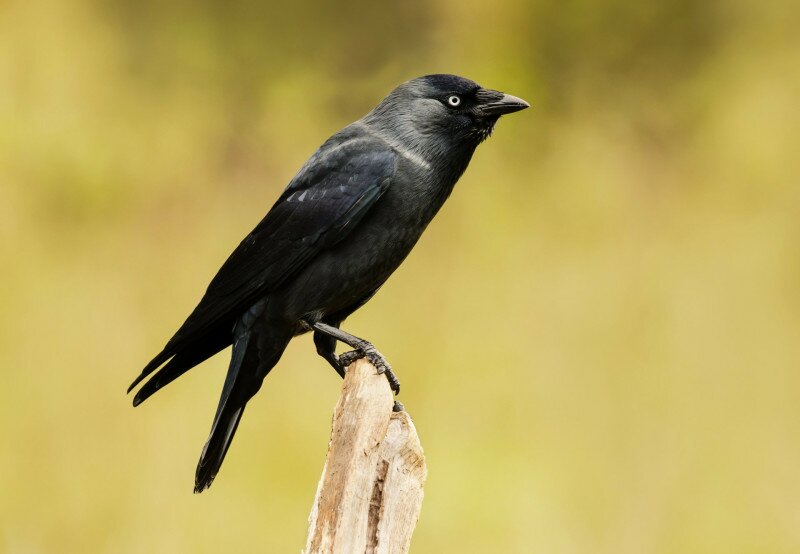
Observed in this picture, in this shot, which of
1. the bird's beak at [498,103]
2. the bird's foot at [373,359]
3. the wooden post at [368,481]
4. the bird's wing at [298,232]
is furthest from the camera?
the bird's beak at [498,103]

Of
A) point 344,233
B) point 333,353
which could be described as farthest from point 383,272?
point 333,353

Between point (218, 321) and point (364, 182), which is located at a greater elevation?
point (364, 182)

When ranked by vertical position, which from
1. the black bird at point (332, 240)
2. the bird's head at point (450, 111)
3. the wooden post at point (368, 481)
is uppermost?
the bird's head at point (450, 111)

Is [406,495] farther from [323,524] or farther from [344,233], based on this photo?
[344,233]

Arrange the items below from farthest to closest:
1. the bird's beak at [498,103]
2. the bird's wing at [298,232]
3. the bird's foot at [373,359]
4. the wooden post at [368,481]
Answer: the bird's beak at [498,103] → the bird's wing at [298,232] → the bird's foot at [373,359] → the wooden post at [368,481]

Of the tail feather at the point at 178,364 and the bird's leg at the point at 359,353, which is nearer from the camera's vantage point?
→ the bird's leg at the point at 359,353

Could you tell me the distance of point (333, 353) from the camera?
9.45 ft

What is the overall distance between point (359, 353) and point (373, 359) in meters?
0.08

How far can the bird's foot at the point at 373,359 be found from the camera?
8.16ft

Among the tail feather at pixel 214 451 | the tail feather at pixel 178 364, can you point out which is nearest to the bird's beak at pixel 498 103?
the tail feather at pixel 178 364

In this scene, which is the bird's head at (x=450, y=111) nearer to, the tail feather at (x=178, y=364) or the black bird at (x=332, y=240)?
the black bird at (x=332, y=240)

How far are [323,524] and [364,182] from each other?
0.96 meters

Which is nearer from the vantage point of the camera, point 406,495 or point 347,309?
point 406,495

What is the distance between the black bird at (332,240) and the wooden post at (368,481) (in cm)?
25
